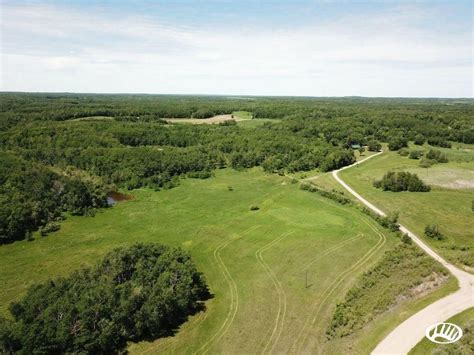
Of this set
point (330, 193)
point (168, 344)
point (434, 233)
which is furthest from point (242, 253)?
point (330, 193)

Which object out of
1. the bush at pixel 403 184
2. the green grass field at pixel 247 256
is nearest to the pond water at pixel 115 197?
the green grass field at pixel 247 256

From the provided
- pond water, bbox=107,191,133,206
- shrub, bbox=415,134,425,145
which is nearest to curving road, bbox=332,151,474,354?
pond water, bbox=107,191,133,206

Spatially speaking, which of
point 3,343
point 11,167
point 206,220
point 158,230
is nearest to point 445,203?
point 206,220

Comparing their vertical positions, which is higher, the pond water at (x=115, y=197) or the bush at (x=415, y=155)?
the bush at (x=415, y=155)

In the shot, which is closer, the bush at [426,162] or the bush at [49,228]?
the bush at [49,228]

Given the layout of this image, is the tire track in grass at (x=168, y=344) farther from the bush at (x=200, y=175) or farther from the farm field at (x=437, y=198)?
the bush at (x=200, y=175)

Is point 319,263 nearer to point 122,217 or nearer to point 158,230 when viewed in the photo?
point 158,230

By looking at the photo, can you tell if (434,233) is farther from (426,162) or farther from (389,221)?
(426,162)
